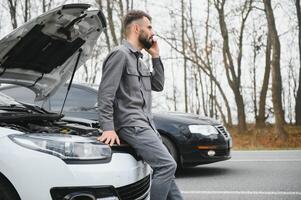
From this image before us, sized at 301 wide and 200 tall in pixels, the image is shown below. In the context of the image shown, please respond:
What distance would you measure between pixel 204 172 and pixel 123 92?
4213 mm

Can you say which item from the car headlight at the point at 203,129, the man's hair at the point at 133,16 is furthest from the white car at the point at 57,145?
the car headlight at the point at 203,129

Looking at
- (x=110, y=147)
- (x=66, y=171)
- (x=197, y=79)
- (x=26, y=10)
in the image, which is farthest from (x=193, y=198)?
(x=197, y=79)

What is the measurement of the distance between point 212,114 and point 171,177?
38.4 meters

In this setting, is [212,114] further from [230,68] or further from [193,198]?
[193,198]

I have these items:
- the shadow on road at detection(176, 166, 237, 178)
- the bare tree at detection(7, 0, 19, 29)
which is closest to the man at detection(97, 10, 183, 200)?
the shadow on road at detection(176, 166, 237, 178)

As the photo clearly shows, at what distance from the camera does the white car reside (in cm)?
302

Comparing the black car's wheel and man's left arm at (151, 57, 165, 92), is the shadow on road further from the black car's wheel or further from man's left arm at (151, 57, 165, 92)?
man's left arm at (151, 57, 165, 92)

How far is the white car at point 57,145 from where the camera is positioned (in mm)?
3016

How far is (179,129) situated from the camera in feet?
22.1

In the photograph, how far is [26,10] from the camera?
66.7 feet

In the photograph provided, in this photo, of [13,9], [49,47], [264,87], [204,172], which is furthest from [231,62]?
[49,47]

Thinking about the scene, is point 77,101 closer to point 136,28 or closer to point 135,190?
point 136,28

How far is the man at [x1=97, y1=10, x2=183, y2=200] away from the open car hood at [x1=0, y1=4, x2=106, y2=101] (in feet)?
1.67

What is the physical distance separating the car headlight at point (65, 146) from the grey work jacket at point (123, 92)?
287mm
